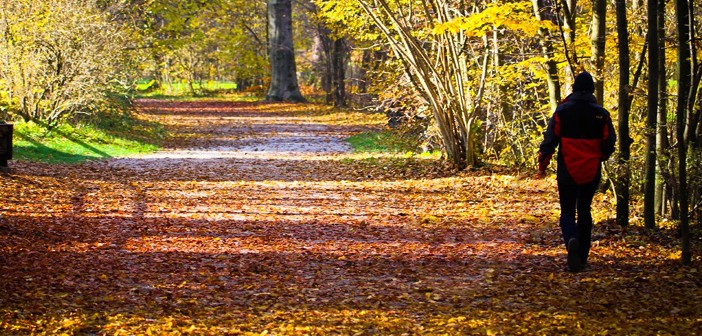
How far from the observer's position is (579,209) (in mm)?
7430

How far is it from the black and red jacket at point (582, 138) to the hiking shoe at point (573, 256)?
0.50m

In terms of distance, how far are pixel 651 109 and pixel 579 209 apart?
115 centimetres

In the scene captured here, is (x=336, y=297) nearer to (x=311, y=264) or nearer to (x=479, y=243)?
(x=311, y=264)

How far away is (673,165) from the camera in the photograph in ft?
26.9

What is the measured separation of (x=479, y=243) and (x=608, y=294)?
8.22 ft

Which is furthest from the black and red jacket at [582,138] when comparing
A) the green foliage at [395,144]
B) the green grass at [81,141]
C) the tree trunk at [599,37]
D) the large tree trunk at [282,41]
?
the large tree trunk at [282,41]

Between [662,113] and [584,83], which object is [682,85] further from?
[662,113]

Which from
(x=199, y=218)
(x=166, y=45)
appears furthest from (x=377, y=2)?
(x=166, y=45)

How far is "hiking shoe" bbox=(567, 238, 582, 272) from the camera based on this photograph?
7.25 meters

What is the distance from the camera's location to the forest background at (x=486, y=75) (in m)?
8.25


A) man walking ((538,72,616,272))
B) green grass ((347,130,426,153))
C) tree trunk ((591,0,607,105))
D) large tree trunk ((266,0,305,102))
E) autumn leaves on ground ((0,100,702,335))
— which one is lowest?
autumn leaves on ground ((0,100,702,335))

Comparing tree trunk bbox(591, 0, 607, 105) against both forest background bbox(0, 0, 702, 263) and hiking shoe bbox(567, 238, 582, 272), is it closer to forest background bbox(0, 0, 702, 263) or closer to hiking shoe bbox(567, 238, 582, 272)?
forest background bbox(0, 0, 702, 263)

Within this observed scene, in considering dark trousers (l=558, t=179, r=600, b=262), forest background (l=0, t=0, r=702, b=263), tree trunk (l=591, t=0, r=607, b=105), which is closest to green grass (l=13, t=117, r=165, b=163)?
forest background (l=0, t=0, r=702, b=263)

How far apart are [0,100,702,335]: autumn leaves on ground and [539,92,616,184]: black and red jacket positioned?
2.84ft
